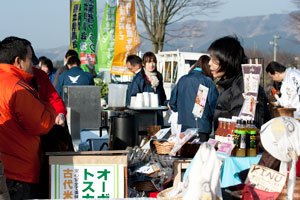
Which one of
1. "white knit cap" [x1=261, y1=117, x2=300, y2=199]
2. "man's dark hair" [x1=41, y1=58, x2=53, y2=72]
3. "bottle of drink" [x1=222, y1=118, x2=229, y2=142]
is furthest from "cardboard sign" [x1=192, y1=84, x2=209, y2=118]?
"man's dark hair" [x1=41, y1=58, x2=53, y2=72]

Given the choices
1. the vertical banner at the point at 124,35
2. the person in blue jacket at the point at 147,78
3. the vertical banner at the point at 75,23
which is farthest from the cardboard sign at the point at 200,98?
the vertical banner at the point at 75,23

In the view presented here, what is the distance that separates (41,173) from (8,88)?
2.38 ft

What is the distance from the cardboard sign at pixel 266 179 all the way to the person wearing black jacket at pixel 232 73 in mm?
1014

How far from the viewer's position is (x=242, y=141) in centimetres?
335

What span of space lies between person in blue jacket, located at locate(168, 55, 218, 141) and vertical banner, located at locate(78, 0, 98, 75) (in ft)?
19.8

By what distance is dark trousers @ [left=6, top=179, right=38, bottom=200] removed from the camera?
9.71 ft

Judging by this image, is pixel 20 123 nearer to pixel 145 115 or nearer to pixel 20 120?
pixel 20 120

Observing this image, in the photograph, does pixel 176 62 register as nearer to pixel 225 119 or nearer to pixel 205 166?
pixel 225 119

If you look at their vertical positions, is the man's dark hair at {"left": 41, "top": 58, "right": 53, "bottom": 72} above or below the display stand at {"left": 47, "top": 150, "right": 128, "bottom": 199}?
above

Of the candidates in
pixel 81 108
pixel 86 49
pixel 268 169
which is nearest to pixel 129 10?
pixel 86 49

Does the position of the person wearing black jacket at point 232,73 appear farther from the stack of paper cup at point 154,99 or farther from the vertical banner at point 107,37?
the vertical banner at point 107,37

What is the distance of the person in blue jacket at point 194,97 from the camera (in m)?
5.40

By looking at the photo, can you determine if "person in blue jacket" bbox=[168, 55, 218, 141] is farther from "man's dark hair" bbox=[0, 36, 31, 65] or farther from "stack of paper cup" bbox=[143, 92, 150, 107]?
"man's dark hair" bbox=[0, 36, 31, 65]

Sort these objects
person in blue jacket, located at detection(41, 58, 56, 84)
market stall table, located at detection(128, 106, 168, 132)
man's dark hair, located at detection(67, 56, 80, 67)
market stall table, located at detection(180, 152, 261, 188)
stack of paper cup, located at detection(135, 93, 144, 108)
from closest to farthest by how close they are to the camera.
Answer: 1. market stall table, located at detection(180, 152, 261, 188)
2. market stall table, located at detection(128, 106, 168, 132)
3. stack of paper cup, located at detection(135, 93, 144, 108)
4. man's dark hair, located at detection(67, 56, 80, 67)
5. person in blue jacket, located at detection(41, 58, 56, 84)
